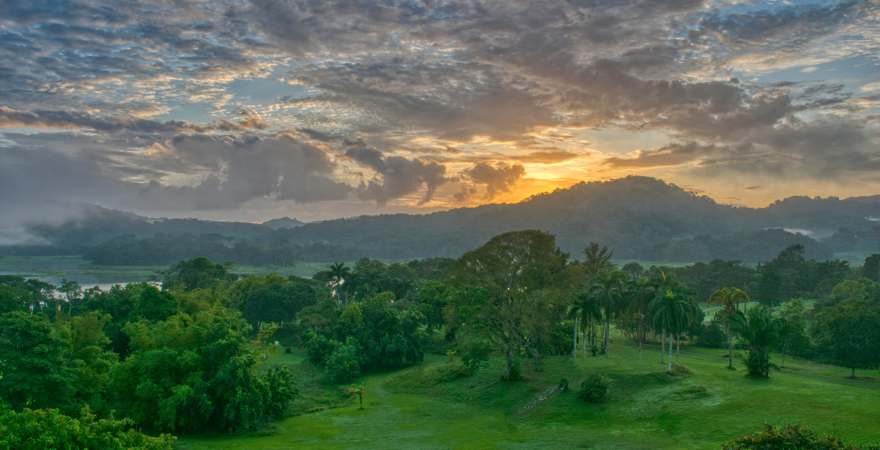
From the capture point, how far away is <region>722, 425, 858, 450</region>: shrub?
1852cm

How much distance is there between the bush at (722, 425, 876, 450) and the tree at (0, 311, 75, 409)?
38.8 metres

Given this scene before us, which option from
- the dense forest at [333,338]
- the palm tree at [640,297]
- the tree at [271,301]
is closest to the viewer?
the dense forest at [333,338]

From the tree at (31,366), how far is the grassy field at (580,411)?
9.19 m

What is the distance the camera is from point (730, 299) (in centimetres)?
6419

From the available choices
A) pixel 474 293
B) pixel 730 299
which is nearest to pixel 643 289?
pixel 730 299

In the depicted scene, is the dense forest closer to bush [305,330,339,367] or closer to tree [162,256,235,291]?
bush [305,330,339,367]

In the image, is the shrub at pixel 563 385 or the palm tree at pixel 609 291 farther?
the palm tree at pixel 609 291

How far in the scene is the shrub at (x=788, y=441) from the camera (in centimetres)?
1852

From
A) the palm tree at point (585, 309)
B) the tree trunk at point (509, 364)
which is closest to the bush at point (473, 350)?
the tree trunk at point (509, 364)

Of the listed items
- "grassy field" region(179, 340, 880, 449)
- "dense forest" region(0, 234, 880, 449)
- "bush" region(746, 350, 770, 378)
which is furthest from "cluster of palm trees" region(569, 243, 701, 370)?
"bush" region(746, 350, 770, 378)

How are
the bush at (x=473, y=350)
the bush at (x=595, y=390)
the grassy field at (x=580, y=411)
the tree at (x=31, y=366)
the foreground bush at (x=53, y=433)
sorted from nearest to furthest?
the foreground bush at (x=53, y=433) → the tree at (x=31, y=366) → the grassy field at (x=580, y=411) → the bush at (x=595, y=390) → the bush at (x=473, y=350)

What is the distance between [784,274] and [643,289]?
87.4 meters

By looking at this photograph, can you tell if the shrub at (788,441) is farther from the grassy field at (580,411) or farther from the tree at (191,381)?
the tree at (191,381)

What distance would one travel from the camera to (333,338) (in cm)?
8244
